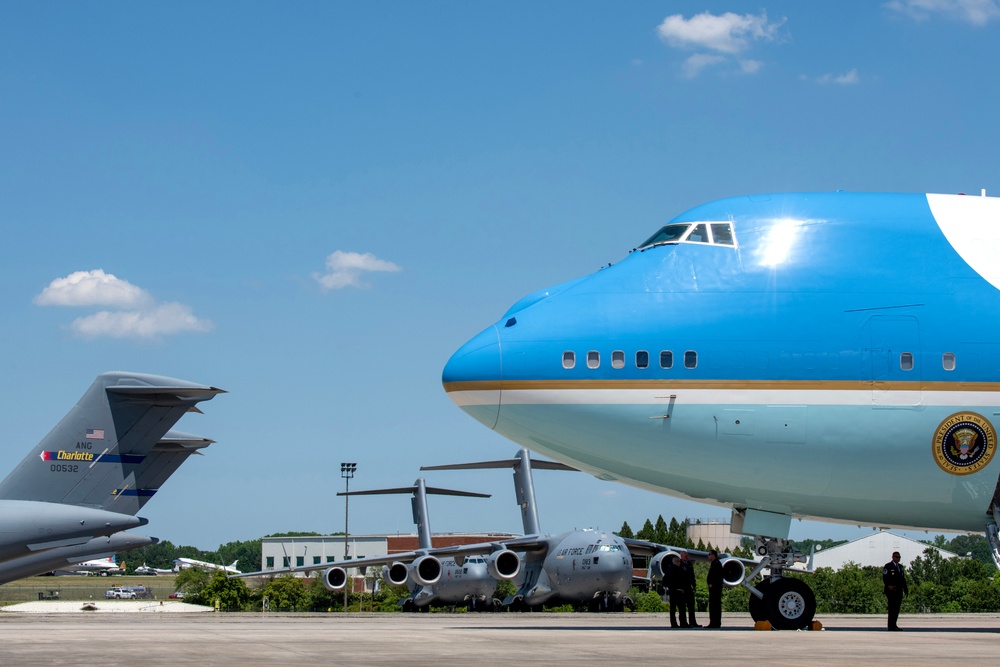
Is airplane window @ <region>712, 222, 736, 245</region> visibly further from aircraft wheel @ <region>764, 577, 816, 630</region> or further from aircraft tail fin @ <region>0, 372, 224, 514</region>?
aircraft tail fin @ <region>0, 372, 224, 514</region>

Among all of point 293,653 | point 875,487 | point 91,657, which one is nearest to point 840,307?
point 875,487

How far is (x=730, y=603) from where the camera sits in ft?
143

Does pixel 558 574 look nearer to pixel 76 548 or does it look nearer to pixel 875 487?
pixel 76 548

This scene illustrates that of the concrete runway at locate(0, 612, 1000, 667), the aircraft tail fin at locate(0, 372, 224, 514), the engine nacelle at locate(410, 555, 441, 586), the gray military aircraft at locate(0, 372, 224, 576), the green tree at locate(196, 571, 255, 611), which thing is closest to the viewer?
the concrete runway at locate(0, 612, 1000, 667)

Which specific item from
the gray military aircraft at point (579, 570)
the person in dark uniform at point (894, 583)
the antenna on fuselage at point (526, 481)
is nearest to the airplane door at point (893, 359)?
the person in dark uniform at point (894, 583)

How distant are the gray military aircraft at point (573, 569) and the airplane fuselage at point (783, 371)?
1805 centimetres

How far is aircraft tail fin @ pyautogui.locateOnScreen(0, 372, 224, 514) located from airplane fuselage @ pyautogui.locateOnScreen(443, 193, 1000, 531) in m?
9.80

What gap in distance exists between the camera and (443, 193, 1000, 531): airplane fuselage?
13.8 metres

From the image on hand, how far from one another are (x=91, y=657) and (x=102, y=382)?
13.6m

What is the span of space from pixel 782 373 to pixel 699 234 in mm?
2085

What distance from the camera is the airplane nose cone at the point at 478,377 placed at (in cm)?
1415

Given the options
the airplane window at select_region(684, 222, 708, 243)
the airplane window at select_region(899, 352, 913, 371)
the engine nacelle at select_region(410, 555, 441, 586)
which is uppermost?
the airplane window at select_region(684, 222, 708, 243)

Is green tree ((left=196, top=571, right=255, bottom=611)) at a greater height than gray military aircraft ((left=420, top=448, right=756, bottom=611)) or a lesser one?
lesser

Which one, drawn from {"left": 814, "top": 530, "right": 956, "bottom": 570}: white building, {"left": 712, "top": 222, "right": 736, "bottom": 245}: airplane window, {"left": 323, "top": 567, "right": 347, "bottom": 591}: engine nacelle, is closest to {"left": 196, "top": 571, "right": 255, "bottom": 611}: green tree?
{"left": 323, "top": 567, "right": 347, "bottom": 591}: engine nacelle
